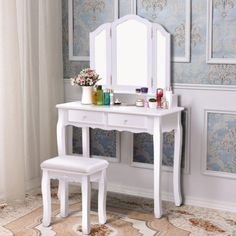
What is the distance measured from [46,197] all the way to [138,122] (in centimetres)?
82

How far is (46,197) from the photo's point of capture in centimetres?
346

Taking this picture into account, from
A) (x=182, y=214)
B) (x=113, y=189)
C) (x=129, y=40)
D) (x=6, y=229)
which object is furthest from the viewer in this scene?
(x=113, y=189)

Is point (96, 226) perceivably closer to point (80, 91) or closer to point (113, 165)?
point (113, 165)

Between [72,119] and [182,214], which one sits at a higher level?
[72,119]

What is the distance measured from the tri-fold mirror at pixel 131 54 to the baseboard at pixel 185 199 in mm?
825

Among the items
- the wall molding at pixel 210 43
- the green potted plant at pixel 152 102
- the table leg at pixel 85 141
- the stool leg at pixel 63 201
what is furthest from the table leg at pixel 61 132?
the wall molding at pixel 210 43

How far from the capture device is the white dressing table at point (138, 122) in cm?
359

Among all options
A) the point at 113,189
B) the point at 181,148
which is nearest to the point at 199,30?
the point at 181,148

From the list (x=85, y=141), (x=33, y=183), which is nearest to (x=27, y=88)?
(x=85, y=141)

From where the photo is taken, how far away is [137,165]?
425 cm

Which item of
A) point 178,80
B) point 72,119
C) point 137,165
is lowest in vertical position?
point 137,165

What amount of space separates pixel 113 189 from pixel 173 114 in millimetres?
963

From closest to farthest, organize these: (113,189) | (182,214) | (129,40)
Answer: (182,214)
(129,40)
(113,189)

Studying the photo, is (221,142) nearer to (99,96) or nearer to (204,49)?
(204,49)
